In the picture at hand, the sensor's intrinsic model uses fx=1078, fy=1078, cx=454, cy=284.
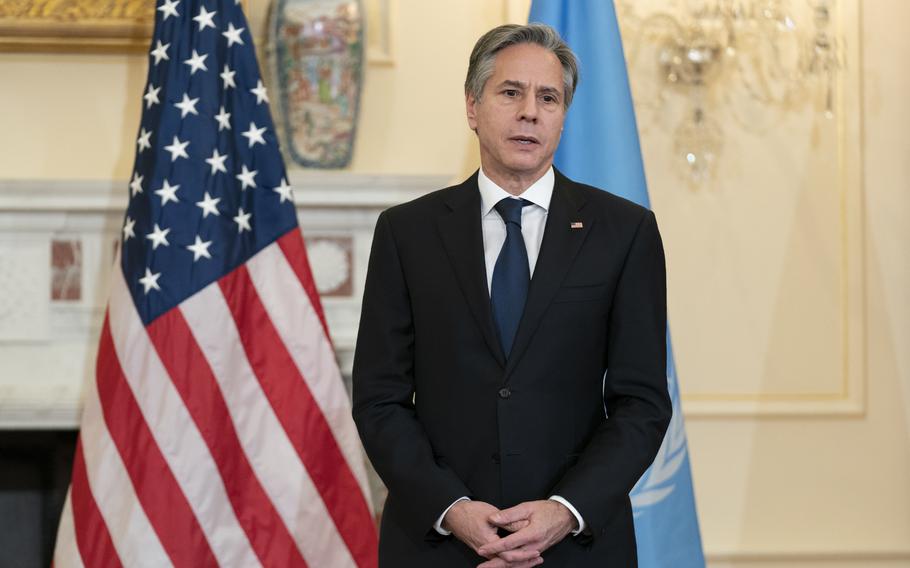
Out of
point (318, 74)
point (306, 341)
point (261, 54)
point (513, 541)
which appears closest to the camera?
point (513, 541)

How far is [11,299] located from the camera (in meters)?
3.13

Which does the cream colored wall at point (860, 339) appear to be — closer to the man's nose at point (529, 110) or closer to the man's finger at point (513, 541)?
the man's nose at point (529, 110)

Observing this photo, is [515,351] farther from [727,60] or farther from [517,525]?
[727,60]

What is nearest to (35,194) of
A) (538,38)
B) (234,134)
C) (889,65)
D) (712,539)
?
(234,134)

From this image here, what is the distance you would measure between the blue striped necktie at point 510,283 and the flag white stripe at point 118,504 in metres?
1.43

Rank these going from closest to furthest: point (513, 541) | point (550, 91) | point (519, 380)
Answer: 1. point (513, 541)
2. point (519, 380)
3. point (550, 91)

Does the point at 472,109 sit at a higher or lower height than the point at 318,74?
lower

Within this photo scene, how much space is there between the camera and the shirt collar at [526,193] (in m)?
1.71

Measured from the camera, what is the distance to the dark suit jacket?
5.20ft

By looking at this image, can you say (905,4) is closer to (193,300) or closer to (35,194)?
(193,300)

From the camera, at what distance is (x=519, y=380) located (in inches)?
62.7

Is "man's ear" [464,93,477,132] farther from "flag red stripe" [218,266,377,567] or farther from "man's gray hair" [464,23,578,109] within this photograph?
"flag red stripe" [218,266,377,567]

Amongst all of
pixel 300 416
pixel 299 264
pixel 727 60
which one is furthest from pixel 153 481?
pixel 727 60

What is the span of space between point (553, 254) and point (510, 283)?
79 mm
